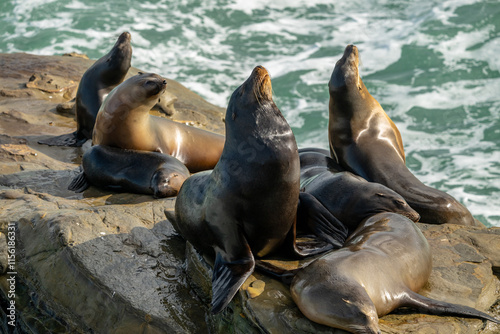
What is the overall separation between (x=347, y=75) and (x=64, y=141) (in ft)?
11.4

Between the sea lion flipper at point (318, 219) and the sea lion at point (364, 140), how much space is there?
1.27m

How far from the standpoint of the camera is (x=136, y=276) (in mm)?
4082

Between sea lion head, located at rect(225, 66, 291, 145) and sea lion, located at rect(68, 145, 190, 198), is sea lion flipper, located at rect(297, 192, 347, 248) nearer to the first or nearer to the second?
sea lion head, located at rect(225, 66, 291, 145)

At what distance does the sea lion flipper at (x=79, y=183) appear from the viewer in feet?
19.0

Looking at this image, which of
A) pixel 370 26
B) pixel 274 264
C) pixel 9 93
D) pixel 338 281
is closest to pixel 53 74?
pixel 9 93

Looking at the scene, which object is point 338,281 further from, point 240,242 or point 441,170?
point 441,170

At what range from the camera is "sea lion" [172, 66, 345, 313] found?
12.5 ft

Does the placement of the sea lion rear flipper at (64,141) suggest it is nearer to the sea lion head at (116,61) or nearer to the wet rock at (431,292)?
the sea lion head at (116,61)

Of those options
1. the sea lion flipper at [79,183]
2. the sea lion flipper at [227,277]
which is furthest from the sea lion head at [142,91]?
the sea lion flipper at [227,277]

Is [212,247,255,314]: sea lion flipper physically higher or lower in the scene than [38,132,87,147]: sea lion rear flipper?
higher

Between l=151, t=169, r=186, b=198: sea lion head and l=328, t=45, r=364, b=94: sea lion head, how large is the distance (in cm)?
168

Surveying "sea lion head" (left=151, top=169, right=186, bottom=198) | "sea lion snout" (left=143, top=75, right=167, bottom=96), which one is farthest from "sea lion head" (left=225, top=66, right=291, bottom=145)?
"sea lion snout" (left=143, top=75, right=167, bottom=96)

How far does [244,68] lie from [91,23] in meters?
4.99

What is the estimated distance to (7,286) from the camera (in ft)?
14.7
